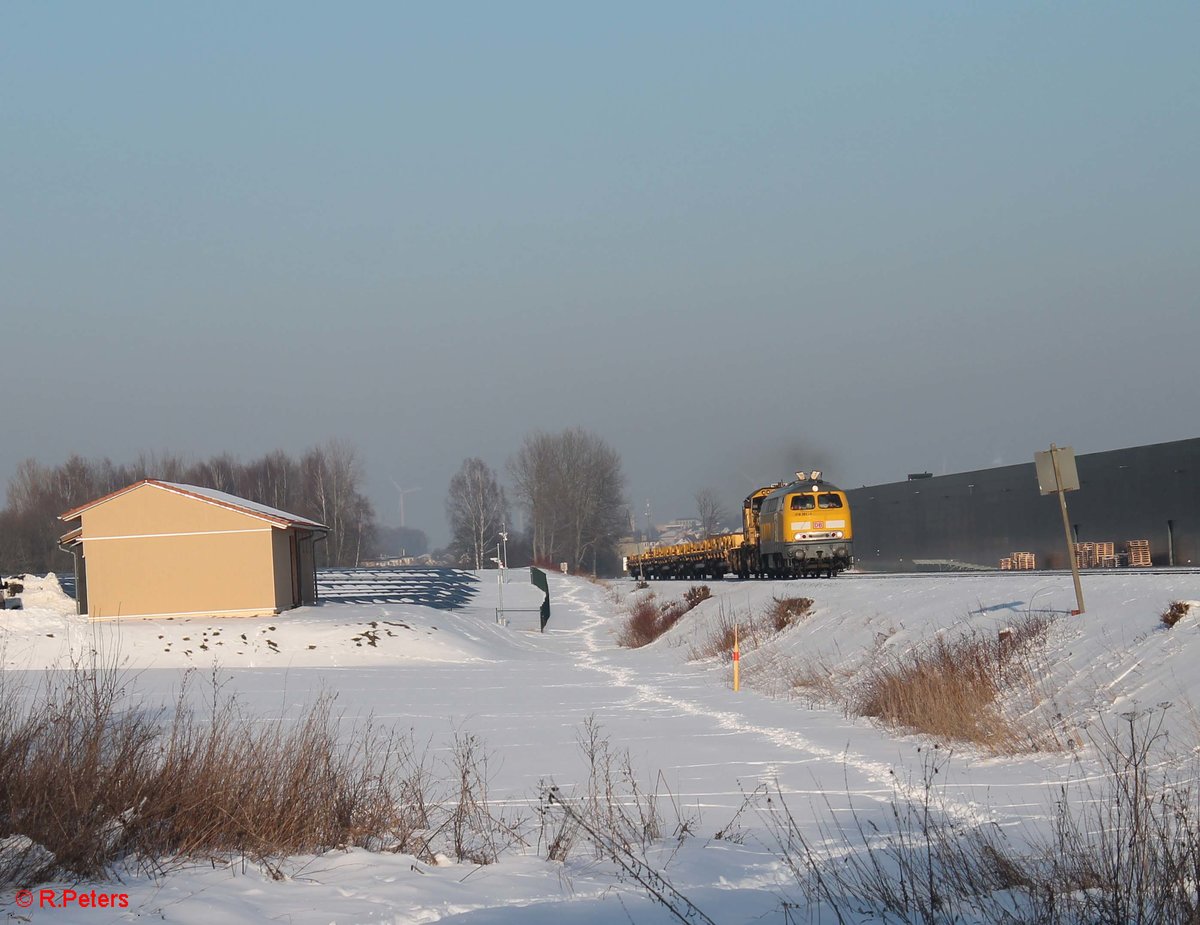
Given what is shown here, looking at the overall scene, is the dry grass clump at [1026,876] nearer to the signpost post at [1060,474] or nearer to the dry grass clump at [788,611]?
the signpost post at [1060,474]

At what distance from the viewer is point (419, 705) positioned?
20.0 meters

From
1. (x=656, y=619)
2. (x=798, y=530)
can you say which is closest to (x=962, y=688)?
(x=798, y=530)

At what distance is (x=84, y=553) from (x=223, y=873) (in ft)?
95.2

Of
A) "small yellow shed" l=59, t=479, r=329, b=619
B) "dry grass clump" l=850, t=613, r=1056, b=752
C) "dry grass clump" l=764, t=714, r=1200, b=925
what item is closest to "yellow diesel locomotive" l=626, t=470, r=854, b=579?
"small yellow shed" l=59, t=479, r=329, b=619

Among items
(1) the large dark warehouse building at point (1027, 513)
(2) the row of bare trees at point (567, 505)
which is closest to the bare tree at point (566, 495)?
(2) the row of bare trees at point (567, 505)

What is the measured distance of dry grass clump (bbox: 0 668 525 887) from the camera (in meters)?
7.03

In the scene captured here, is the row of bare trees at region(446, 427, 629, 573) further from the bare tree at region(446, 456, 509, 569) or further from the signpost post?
the signpost post

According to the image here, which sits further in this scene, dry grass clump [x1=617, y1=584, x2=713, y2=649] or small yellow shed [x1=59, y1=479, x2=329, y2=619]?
dry grass clump [x1=617, y1=584, x2=713, y2=649]

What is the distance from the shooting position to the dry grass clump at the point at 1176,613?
539 inches

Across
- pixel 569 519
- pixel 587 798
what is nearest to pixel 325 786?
pixel 587 798

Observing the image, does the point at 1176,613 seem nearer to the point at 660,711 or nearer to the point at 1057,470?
the point at 1057,470

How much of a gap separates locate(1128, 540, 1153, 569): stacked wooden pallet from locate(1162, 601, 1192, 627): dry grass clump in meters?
23.8

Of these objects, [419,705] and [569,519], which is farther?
[569,519]

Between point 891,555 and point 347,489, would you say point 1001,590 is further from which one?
point 347,489
